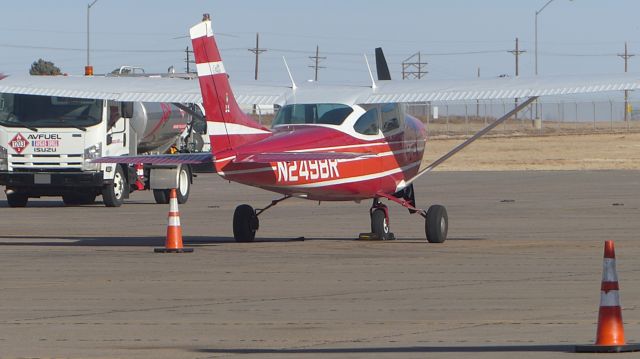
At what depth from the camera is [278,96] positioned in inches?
796

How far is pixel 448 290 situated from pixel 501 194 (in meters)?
20.1

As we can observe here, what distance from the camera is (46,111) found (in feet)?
97.2

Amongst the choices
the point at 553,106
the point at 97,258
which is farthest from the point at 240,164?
the point at 553,106

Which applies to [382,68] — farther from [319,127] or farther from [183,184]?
[183,184]

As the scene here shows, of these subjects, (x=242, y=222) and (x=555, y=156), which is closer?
(x=242, y=222)

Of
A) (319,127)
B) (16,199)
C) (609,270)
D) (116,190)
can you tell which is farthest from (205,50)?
(16,199)

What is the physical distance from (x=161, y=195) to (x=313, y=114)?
1333 centimetres

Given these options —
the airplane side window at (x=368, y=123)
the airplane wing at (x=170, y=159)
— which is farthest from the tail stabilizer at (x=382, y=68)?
the airplane wing at (x=170, y=159)

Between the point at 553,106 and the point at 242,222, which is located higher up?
the point at 553,106

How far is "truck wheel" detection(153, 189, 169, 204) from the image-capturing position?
105 ft

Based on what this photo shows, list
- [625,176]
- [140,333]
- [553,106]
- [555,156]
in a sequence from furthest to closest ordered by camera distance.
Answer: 1. [553,106]
2. [555,156]
3. [625,176]
4. [140,333]

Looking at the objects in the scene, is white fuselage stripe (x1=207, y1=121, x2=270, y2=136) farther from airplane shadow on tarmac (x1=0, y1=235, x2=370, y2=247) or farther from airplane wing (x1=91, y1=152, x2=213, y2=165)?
airplane shadow on tarmac (x1=0, y1=235, x2=370, y2=247)

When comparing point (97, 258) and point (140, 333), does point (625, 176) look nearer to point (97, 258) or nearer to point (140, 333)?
point (97, 258)

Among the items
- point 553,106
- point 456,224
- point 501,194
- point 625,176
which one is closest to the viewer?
point 456,224
